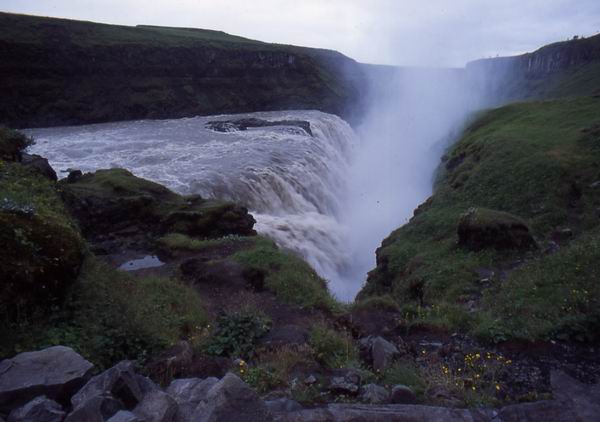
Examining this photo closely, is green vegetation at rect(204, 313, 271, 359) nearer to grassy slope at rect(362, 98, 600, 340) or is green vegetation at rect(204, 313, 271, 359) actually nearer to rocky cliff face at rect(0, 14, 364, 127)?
grassy slope at rect(362, 98, 600, 340)

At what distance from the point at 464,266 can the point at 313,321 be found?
5600 mm

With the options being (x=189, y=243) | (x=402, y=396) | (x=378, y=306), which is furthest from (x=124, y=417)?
(x=189, y=243)

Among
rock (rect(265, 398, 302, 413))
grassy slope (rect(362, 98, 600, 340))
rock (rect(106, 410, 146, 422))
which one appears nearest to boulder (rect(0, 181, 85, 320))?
rock (rect(106, 410, 146, 422))

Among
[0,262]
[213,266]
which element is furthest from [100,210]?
[0,262]

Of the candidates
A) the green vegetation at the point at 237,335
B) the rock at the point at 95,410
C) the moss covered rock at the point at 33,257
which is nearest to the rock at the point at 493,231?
the green vegetation at the point at 237,335

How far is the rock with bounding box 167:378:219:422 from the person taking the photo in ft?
12.1

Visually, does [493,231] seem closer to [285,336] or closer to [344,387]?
[285,336]

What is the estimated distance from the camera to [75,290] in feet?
20.7

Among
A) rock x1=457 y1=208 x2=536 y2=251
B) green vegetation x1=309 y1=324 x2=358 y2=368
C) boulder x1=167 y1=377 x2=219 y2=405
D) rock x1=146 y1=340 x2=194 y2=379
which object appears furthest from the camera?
rock x1=457 y1=208 x2=536 y2=251

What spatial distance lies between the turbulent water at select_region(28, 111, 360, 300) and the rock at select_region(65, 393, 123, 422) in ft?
40.7

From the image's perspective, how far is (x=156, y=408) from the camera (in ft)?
11.9

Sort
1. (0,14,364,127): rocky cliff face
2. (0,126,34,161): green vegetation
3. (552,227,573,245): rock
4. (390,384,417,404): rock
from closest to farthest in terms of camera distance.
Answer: (390,384,417,404): rock → (0,126,34,161): green vegetation → (552,227,573,245): rock → (0,14,364,127): rocky cliff face

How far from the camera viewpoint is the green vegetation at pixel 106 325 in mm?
5172

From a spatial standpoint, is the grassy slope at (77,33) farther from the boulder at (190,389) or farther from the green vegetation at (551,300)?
the boulder at (190,389)
